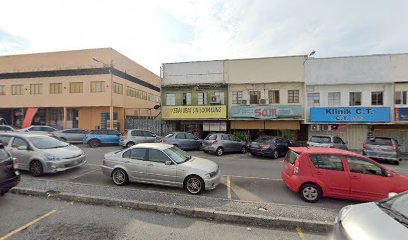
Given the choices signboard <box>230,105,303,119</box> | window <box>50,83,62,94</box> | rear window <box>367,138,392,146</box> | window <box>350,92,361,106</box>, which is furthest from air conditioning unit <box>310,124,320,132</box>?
window <box>50,83,62,94</box>

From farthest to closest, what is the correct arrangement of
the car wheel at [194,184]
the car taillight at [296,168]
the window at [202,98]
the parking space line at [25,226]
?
the window at [202,98]
the car wheel at [194,184]
the car taillight at [296,168]
the parking space line at [25,226]

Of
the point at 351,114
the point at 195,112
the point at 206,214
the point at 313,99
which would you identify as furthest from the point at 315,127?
the point at 206,214

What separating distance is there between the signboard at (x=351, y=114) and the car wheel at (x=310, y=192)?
12768 mm

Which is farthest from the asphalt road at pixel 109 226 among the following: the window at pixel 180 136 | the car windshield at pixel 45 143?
the window at pixel 180 136

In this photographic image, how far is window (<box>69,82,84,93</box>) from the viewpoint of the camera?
23.7m

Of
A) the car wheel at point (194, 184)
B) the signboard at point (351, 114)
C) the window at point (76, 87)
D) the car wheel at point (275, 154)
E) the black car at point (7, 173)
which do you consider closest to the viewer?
the black car at point (7, 173)

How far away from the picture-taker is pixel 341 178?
18.9ft

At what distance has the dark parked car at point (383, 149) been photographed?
39.3 feet

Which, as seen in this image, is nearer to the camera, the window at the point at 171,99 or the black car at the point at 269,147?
the black car at the point at 269,147

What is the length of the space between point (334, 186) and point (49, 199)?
7.74 meters

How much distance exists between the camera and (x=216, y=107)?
18406 mm

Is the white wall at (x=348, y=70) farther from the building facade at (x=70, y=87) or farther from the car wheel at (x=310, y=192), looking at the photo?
the building facade at (x=70, y=87)

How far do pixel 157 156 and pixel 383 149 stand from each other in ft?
43.7

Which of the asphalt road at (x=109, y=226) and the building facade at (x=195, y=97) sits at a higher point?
the building facade at (x=195, y=97)
